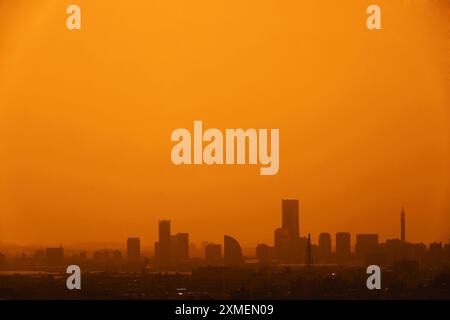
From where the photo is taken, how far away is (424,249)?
2152 cm

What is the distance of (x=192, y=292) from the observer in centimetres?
2044

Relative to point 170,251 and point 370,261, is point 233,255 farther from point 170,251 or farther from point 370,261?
point 370,261

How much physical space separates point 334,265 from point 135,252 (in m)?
4.38
